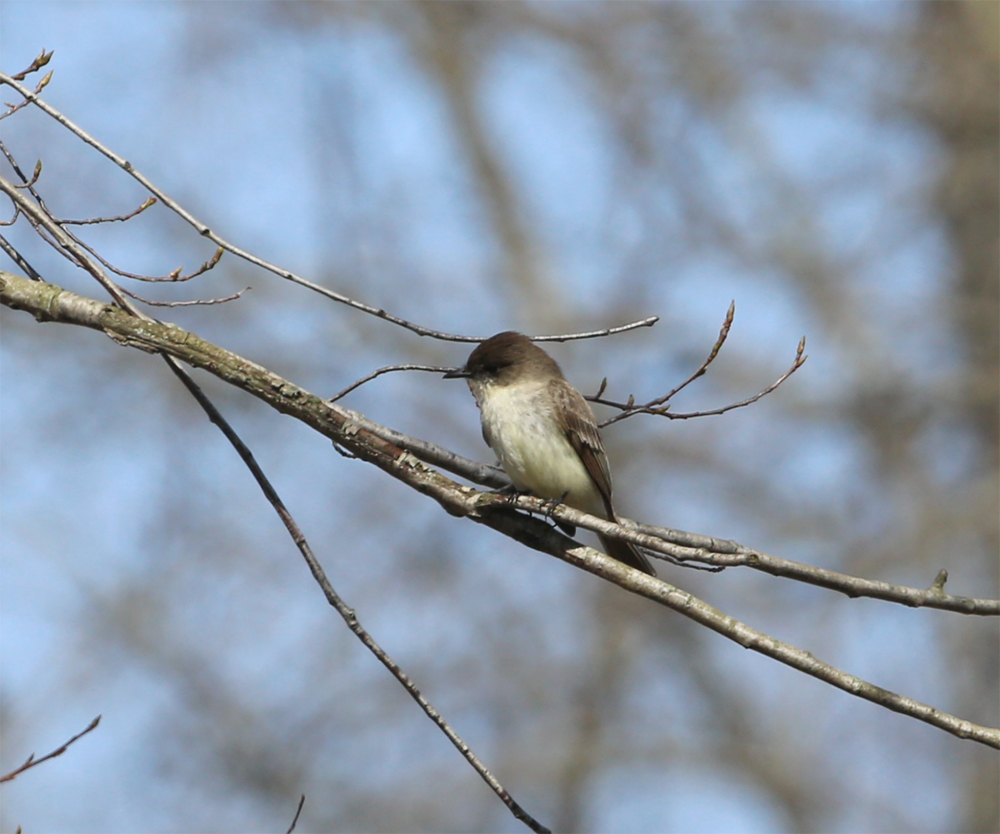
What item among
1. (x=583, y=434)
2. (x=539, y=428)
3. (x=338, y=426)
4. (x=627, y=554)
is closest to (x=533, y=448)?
(x=539, y=428)

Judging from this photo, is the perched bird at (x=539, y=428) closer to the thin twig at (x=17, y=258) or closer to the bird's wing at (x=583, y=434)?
the bird's wing at (x=583, y=434)

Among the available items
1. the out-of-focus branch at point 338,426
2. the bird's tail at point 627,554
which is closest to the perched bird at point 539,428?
the bird's tail at point 627,554

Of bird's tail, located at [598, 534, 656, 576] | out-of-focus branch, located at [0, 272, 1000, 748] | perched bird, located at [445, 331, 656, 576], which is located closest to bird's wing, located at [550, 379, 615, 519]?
perched bird, located at [445, 331, 656, 576]

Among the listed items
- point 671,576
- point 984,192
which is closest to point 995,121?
point 984,192

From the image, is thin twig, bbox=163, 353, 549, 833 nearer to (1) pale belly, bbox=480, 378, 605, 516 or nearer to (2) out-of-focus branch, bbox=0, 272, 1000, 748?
(2) out-of-focus branch, bbox=0, 272, 1000, 748

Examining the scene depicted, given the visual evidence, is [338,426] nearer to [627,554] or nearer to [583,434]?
[627,554]

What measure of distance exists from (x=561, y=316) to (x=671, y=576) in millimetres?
4685

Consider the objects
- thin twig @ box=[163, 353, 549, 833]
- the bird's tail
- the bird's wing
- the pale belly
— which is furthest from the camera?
the bird's wing

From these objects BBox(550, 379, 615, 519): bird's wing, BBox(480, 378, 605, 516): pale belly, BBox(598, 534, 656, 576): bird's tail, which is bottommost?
BBox(598, 534, 656, 576): bird's tail

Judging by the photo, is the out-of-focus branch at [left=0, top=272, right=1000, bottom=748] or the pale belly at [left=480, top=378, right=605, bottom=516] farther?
the pale belly at [left=480, top=378, right=605, bottom=516]

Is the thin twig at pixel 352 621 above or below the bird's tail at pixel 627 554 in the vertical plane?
below

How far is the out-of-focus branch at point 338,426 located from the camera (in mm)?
4008

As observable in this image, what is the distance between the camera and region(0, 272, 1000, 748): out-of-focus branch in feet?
13.1

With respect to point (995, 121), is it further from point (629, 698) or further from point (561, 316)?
point (629, 698)
